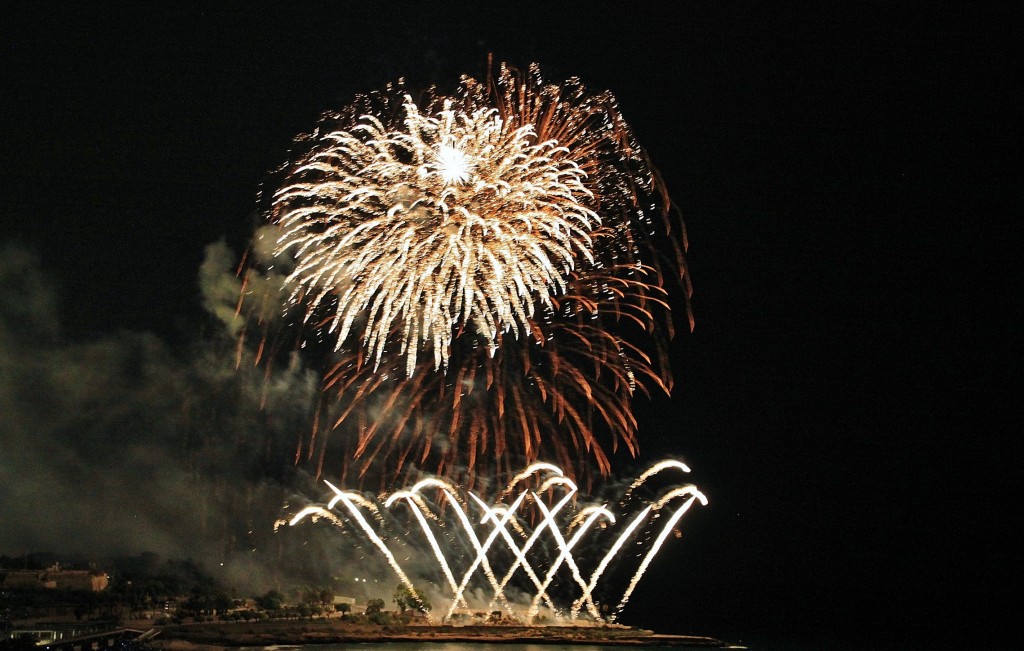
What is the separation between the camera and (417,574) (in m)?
45.1

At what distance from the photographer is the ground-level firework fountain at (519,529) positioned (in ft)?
98.2

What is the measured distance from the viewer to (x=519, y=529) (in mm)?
31438

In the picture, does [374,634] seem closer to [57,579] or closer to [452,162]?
[57,579]

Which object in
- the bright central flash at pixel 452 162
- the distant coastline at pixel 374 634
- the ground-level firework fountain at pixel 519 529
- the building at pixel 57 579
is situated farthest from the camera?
the building at pixel 57 579

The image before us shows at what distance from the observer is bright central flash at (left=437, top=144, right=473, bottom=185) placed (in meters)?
21.3

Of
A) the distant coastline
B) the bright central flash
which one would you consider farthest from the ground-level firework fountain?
the bright central flash

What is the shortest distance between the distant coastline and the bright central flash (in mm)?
22308

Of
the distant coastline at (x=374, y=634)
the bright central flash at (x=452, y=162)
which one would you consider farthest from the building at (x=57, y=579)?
the bright central flash at (x=452, y=162)

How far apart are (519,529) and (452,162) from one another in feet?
50.6

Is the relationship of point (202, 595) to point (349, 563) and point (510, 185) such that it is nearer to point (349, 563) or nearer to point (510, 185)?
point (349, 563)

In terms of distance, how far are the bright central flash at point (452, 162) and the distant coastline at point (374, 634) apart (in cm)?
2231

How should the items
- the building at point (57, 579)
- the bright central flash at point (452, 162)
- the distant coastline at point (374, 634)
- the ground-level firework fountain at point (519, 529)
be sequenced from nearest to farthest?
the bright central flash at point (452, 162), the ground-level firework fountain at point (519, 529), the distant coastline at point (374, 634), the building at point (57, 579)

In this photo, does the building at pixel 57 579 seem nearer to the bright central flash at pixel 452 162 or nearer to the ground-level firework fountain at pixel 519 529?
the ground-level firework fountain at pixel 519 529

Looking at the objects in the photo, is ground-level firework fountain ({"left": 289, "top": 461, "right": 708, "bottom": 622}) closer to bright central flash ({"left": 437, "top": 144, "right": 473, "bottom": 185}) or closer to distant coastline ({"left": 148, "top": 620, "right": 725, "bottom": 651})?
distant coastline ({"left": 148, "top": 620, "right": 725, "bottom": 651})
